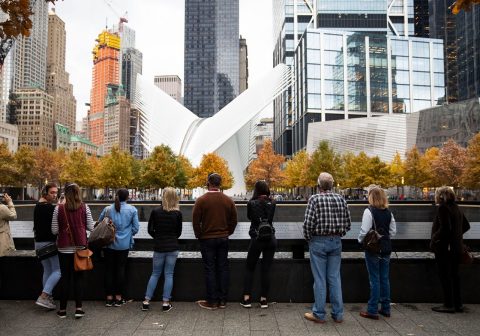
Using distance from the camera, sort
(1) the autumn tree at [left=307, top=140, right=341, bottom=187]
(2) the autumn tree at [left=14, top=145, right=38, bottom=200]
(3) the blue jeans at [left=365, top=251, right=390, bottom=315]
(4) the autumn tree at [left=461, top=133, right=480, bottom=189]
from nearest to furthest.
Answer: (3) the blue jeans at [left=365, top=251, right=390, bottom=315]
(4) the autumn tree at [left=461, top=133, right=480, bottom=189]
(1) the autumn tree at [left=307, top=140, right=341, bottom=187]
(2) the autumn tree at [left=14, top=145, right=38, bottom=200]

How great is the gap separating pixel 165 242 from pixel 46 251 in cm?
166

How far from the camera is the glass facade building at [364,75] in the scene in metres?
91.4

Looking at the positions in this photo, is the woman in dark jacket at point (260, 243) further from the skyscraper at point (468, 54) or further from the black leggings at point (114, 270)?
the skyscraper at point (468, 54)

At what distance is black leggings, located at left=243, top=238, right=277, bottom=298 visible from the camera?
6277mm

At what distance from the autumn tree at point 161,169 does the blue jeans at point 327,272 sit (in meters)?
49.2

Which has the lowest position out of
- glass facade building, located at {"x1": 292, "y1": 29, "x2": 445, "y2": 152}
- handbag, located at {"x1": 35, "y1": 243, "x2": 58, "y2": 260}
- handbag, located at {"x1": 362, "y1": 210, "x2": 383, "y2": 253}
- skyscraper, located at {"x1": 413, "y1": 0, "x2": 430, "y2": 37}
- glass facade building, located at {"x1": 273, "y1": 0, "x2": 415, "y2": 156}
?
handbag, located at {"x1": 35, "y1": 243, "x2": 58, "y2": 260}

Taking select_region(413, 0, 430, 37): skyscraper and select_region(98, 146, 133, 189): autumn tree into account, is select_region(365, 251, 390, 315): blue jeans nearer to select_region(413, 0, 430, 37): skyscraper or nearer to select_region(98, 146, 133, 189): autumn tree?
select_region(98, 146, 133, 189): autumn tree

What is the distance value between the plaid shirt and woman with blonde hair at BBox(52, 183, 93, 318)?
3.12 metres

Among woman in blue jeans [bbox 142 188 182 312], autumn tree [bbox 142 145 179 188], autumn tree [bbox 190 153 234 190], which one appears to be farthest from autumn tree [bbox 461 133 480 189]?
woman in blue jeans [bbox 142 188 182 312]

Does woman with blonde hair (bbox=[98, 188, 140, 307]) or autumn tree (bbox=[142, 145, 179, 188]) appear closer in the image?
woman with blonde hair (bbox=[98, 188, 140, 307])

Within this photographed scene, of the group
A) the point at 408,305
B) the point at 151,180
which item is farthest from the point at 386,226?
the point at 151,180

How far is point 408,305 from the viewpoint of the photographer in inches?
259

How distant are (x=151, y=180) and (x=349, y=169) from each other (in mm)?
26492

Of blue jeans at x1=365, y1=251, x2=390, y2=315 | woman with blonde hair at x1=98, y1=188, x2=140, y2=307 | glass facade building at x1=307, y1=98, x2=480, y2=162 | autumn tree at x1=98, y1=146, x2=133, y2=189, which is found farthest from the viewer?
glass facade building at x1=307, y1=98, x2=480, y2=162
